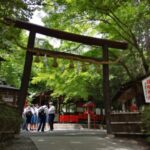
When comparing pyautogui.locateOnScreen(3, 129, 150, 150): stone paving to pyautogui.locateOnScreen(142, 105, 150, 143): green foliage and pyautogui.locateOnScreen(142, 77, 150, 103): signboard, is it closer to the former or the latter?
pyautogui.locateOnScreen(142, 105, 150, 143): green foliage

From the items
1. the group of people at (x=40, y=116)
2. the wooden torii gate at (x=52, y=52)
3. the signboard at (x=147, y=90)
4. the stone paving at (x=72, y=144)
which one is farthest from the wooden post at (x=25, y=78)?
the signboard at (x=147, y=90)

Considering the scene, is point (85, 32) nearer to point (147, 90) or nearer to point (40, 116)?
point (40, 116)

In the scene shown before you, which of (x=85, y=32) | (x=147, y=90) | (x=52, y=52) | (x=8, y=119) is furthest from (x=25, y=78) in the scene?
(x=85, y=32)

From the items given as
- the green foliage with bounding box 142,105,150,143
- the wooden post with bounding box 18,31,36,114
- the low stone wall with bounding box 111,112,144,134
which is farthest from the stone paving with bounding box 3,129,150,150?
the wooden post with bounding box 18,31,36,114

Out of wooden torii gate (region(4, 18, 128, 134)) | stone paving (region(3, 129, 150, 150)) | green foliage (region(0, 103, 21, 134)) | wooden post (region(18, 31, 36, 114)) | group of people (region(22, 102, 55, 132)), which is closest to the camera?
green foliage (region(0, 103, 21, 134))

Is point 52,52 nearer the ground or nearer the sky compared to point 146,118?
nearer the sky

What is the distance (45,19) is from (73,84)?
7.38 meters

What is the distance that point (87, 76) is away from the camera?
89.7ft

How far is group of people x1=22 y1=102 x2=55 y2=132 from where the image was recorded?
20875 millimetres

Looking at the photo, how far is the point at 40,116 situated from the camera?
69.1 feet

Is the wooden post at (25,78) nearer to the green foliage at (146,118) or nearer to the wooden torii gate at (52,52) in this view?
the wooden torii gate at (52,52)

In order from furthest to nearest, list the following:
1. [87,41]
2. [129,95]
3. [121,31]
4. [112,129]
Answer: [129,95] < [121,31] < [87,41] < [112,129]

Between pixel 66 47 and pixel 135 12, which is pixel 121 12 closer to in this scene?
pixel 135 12

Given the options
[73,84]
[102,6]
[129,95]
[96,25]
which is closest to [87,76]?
[73,84]
